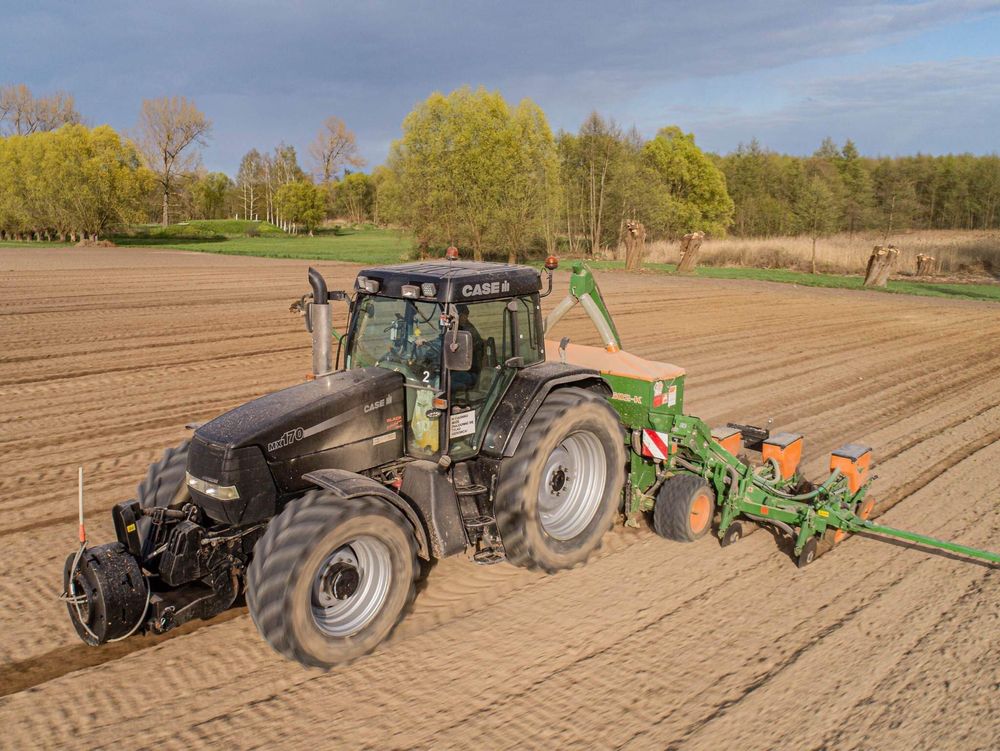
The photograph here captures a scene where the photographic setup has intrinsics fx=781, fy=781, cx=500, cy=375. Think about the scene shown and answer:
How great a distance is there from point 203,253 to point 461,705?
4593 cm

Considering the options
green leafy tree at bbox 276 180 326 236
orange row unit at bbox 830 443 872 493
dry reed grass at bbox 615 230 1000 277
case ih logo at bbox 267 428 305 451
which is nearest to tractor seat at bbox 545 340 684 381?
orange row unit at bbox 830 443 872 493

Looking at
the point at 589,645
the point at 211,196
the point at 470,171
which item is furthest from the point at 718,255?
the point at 211,196

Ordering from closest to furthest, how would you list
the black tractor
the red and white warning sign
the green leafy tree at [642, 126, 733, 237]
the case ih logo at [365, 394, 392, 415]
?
the black tractor < the case ih logo at [365, 394, 392, 415] < the red and white warning sign < the green leafy tree at [642, 126, 733, 237]

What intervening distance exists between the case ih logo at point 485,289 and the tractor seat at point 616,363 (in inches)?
44.6

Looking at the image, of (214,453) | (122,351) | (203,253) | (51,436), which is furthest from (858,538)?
(203,253)

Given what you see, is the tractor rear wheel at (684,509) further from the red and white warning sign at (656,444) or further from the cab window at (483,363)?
the cab window at (483,363)

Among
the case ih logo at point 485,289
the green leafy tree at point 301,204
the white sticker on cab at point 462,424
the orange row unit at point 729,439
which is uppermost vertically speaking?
the green leafy tree at point 301,204

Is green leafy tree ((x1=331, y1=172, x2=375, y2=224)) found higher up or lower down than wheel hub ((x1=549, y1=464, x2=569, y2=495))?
higher up

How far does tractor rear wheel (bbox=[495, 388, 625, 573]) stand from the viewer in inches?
206

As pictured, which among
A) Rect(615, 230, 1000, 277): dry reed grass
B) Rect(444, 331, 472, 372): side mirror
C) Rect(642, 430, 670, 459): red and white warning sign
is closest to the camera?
Rect(444, 331, 472, 372): side mirror

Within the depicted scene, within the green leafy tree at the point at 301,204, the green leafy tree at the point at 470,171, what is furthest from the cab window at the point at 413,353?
the green leafy tree at the point at 301,204

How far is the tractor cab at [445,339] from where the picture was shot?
5.16 metres

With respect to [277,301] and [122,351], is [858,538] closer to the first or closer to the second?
[122,351]

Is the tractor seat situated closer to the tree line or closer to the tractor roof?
the tractor roof
